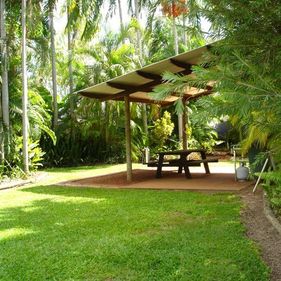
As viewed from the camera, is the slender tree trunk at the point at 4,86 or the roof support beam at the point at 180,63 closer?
the roof support beam at the point at 180,63

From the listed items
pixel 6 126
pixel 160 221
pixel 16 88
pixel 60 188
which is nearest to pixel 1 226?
pixel 160 221

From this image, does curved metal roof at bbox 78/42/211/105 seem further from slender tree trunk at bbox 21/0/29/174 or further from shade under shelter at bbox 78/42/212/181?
slender tree trunk at bbox 21/0/29/174

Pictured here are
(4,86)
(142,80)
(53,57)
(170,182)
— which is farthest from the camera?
(53,57)

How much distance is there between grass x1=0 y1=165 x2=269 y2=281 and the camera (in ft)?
12.3

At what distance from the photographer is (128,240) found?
4.72m

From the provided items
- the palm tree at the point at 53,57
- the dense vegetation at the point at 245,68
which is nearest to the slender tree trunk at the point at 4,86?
the palm tree at the point at 53,57

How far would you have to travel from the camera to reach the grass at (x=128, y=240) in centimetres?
373

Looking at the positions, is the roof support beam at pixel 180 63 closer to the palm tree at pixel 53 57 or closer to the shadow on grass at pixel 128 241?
the shadow on grass at pixel 128 241

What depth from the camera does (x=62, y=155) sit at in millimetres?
17047

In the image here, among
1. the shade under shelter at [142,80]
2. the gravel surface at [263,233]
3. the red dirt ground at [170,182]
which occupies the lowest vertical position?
the gravel surface at [263,233]

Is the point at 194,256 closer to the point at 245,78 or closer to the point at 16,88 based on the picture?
the point at 245,78

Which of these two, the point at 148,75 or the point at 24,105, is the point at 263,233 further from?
the point at 24,105

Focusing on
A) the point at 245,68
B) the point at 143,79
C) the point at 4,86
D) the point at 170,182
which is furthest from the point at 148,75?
the point at 245,68

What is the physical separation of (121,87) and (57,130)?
7.63 metres
